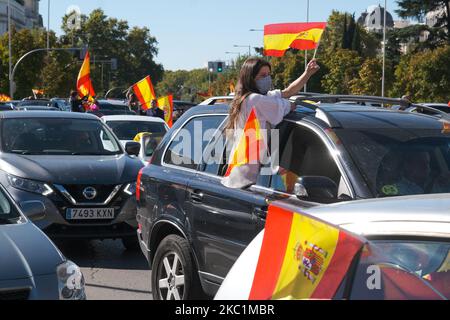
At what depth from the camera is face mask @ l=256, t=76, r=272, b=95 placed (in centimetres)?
623

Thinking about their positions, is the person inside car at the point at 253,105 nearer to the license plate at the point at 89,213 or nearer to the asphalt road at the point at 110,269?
the asphalt road at the point at 110,269

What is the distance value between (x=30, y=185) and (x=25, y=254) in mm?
4338

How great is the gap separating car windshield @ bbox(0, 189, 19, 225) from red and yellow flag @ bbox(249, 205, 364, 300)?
11.2ft

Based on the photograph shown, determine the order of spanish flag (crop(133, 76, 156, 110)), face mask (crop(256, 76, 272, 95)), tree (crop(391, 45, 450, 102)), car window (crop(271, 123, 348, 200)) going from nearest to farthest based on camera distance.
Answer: car window (crop(271, 123, 348, 200)) < face mask (crop(256, 76, 272, 95)) < spanish flag (crop(133, 76, 156, 110)) < tree (crop(391, 45, 450, 102))

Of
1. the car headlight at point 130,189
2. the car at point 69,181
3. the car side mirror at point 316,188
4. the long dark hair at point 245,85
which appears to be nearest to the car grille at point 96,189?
the car at point 69,181

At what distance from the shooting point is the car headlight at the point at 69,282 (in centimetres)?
505

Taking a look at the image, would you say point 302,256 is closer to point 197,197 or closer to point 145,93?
point 197,197

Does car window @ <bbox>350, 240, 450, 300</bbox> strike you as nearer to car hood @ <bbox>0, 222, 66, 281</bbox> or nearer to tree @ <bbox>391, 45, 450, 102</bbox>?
car hood @ <bbox>0, 222, 66, 281</bbox>

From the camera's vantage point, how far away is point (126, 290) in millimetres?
7762

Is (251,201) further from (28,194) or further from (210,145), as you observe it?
(28,194)

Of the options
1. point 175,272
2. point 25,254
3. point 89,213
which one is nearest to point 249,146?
point 175,272

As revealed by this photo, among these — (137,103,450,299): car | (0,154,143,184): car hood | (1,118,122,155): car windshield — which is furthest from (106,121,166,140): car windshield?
(137,103,450,299): car
